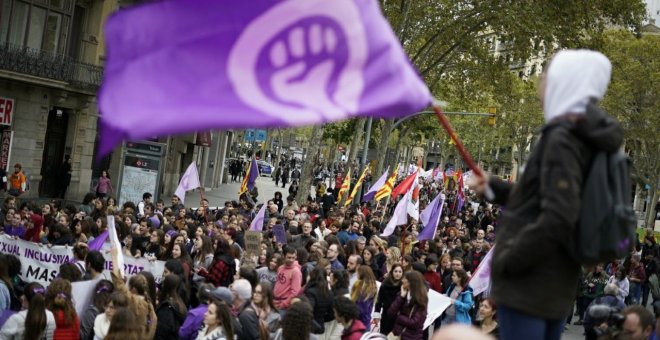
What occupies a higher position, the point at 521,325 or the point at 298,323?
the point at 521,325

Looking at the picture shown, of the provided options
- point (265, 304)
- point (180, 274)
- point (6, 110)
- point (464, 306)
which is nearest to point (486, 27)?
point (6, 110)

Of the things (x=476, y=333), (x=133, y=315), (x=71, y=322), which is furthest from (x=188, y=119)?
(x=71, y=322)

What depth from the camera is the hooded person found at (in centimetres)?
314

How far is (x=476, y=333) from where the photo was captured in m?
2.75

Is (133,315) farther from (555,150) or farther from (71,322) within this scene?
(555,150)

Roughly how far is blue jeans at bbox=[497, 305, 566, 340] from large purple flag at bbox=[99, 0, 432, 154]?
0.77 m

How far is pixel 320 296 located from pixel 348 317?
1.07 metres

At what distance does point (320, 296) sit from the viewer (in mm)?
9797

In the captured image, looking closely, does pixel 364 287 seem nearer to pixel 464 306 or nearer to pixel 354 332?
pixel 464 306

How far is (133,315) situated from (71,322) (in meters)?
1.01

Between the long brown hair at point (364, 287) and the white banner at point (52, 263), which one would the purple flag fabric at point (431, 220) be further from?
the long brown hair at point (364, 287)

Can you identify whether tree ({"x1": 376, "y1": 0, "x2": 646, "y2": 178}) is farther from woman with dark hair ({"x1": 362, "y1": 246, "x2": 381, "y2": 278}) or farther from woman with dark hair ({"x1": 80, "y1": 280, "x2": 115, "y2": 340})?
woman with dark hair ({"x1": 80, "y1": 280, "x2": 115, "y2": 340})

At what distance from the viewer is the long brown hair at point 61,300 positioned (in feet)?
26.1

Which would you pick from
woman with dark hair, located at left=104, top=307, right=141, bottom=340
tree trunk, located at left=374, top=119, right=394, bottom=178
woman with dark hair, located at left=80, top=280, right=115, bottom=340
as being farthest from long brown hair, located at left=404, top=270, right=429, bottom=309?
tree trunk, located at left=374, top=119, right=394, bottom=178
